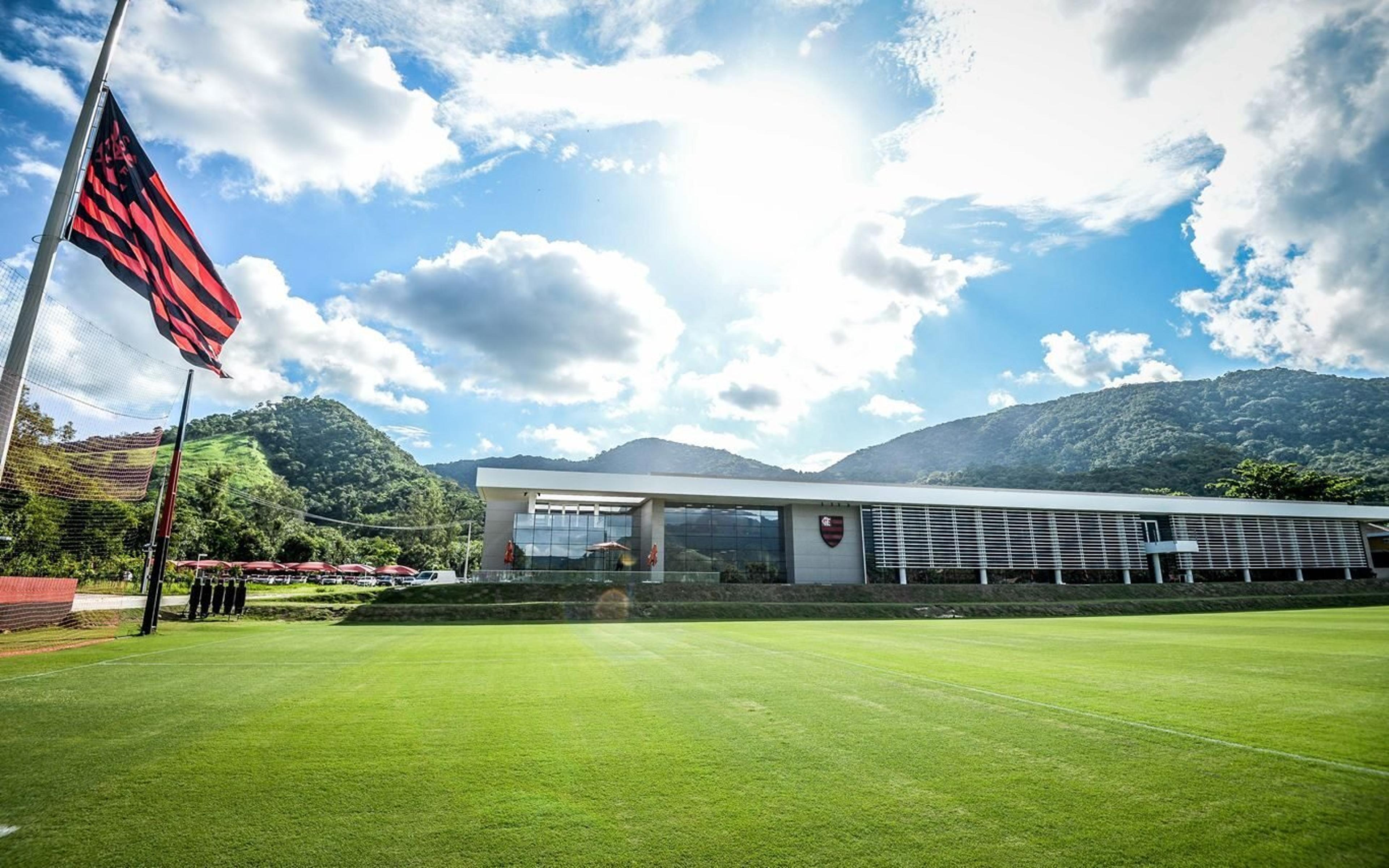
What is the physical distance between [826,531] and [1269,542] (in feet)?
125

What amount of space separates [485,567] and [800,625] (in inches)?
941

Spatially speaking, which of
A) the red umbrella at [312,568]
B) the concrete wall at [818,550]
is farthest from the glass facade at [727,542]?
the red umbrella at [312,568]

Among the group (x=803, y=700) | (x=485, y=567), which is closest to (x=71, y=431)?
(x=803, y=700)

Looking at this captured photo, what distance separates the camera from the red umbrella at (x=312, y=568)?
165ft

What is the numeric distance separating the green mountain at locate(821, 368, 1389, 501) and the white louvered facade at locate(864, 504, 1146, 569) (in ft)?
106

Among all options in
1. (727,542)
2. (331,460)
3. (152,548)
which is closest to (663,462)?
(331,460)

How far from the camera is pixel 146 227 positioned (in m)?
8.97

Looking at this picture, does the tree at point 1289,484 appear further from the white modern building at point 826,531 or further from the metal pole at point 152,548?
the metal pole at point 152,548

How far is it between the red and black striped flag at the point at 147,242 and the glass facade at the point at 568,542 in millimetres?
29410

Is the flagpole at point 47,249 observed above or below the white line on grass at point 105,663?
above

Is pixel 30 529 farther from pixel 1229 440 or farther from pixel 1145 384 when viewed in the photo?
pixel 1145 384

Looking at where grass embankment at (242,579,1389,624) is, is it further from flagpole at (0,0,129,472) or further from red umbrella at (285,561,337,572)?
red umbrella at (285,561,337,572)

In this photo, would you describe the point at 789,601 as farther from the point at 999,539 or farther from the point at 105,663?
the point at 105,663

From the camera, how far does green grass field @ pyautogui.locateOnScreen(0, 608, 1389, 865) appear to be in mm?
3389
